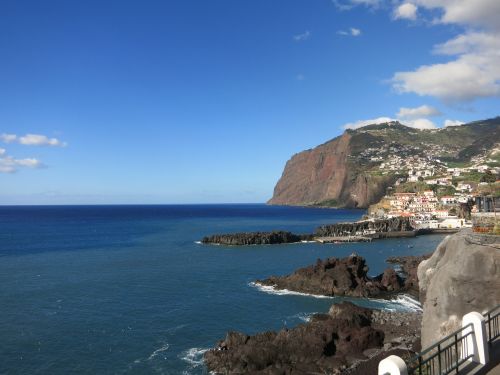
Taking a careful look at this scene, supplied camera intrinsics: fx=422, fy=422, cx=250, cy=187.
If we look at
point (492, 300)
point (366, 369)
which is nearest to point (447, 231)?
point (366, 369)

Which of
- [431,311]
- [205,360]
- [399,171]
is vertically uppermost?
[399,171]

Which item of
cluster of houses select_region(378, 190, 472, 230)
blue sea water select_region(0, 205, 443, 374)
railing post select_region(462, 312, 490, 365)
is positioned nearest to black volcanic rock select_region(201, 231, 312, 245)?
blue sea water select_region(0, 205, 443, 374)

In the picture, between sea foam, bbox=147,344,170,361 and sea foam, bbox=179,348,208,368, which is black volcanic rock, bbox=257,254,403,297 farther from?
sea foam, bbox=147,344,170,361

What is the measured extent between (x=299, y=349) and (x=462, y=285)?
37.7 ft

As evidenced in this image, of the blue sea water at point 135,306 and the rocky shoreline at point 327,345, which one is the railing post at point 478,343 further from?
the blue sea water at point 135,306

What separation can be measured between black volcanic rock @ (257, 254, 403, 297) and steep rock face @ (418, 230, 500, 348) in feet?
80.6

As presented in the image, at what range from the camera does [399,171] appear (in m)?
195

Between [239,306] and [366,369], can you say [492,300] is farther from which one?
[239,306]

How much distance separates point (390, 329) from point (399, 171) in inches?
7060

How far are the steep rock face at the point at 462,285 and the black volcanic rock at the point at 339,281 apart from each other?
24570 millimetres

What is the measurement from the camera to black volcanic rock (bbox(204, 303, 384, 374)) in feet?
70.2

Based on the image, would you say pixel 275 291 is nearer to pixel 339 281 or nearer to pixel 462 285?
pixel 339 281

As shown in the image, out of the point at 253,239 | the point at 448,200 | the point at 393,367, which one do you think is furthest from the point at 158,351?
the point at 448,200

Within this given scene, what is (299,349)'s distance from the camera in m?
22.5
